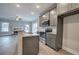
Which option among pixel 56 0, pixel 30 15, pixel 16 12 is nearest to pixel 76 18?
pixel 56 0

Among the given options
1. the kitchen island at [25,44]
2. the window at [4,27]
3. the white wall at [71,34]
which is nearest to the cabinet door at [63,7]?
the white wall at [71,34]

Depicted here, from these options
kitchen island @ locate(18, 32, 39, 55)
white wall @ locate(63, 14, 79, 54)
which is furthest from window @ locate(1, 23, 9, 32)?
white wall @ locate(63, 14, 79, 54)

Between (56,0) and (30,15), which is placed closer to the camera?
(56,0)

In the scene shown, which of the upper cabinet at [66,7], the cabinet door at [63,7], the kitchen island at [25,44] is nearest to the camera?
the kitchen island at [25,44]

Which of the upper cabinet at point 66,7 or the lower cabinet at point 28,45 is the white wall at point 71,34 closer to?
the upper cabinet at point 66,7

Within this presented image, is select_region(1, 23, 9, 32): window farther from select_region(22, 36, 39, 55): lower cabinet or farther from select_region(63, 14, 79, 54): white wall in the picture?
select_region(63, 14, 79, 54): white wall

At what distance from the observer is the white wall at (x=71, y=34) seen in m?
3.33

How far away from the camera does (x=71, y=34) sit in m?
3.66

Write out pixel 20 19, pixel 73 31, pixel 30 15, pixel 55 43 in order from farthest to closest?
1. pixel 30 15
2. pixel 20 19
3. pixel 55 43
4. pixel 73 31

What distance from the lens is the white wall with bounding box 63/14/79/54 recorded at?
131 inches

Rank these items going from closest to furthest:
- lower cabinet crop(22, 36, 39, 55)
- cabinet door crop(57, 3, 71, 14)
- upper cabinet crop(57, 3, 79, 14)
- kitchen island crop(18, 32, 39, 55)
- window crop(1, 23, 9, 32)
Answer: kitchen island crop(18, 32, 39, 55)
lower cabinet crop(22, 36, 39, 55)
upper cabinet crop(57, 3, 79, 14)
cabinet door crop(57, 3, 71, 14)
window crop(1, 23, 9, 32)
